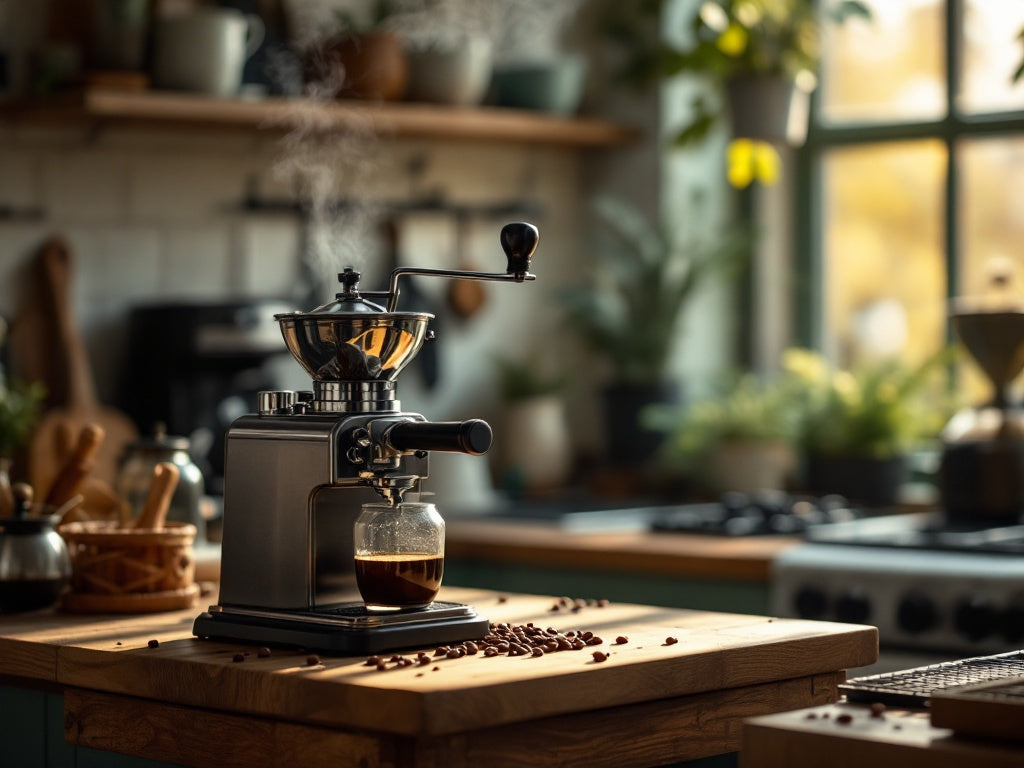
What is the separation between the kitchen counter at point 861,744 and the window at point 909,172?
300 cm

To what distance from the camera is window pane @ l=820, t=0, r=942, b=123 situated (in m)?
4.54

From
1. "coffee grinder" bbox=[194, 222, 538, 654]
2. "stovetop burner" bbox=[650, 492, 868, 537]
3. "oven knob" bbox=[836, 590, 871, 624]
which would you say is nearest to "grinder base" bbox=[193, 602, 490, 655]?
"coffee grinder" bbox=[194, 222, 538, 654]

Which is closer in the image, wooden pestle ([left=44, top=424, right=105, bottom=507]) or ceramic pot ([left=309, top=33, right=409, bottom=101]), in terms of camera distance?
wooden pestle ([left=44, top=424, right=105, bottom=507])

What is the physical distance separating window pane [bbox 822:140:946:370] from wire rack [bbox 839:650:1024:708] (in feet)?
8.96

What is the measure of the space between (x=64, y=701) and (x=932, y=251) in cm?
311

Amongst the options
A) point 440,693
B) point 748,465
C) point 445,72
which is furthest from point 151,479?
point 748,465

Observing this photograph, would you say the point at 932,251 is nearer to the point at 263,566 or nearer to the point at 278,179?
the point at 278,179

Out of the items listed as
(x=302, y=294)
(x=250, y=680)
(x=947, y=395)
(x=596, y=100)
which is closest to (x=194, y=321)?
(x=302, y=294)

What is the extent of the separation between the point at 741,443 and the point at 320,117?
1318mm

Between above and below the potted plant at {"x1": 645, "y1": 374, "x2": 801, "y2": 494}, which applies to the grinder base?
below

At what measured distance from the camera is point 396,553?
193cm

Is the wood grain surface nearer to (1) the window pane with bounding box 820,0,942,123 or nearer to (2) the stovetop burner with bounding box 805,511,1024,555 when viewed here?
(2) the stovetop burner with bounding box 805,511,1024,555

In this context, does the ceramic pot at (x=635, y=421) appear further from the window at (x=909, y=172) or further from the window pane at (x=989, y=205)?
the window pane at (x=989, y=205)

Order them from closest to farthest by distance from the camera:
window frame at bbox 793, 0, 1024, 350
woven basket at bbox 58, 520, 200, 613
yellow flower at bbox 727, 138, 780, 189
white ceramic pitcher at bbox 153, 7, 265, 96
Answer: woven basket at bbox 58, 520, 200, 613, white ceramic pitcher at bbox 153, 7, 265, 96, yellow flower at bbox 727, 138, 780, 189, window frame at bbox 793, 0, 1024, 350
